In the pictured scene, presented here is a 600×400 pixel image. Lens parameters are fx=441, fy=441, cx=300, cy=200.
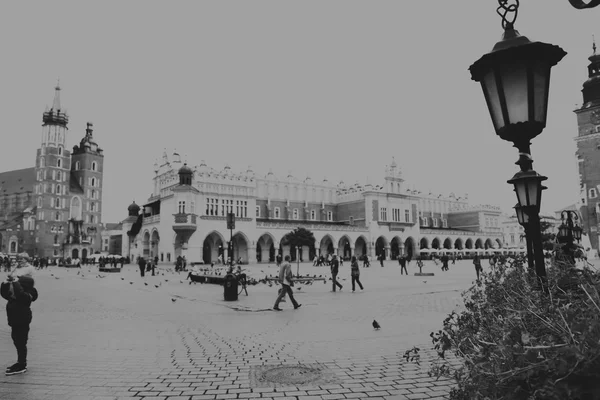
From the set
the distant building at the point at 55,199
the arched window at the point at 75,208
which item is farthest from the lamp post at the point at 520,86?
the arched window at the point at 75,208

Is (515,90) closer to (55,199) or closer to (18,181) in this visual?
(55,199)

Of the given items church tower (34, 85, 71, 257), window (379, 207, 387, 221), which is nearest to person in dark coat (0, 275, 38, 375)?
window (379, 207, 387, 221)

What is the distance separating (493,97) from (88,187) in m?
98.6

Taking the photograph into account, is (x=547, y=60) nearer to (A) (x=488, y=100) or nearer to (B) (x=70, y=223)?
(A) (x=488, y=100)

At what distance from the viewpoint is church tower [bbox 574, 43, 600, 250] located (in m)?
50.9

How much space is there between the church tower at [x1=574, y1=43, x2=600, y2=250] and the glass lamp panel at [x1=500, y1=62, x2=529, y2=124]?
55.6 m

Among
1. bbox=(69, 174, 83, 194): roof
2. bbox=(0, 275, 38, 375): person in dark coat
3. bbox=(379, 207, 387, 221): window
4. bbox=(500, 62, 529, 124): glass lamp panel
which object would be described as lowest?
bbox=(0, 275, 38, 375): person in dark coat

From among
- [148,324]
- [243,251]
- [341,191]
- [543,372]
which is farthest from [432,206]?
[543,372]

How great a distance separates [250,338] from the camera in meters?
7.74

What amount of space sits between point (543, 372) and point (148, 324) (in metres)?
9.10

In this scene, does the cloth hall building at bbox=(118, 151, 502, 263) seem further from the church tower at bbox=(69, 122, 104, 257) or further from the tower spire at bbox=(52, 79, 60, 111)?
the tower spire at bbox=(52, 79, 60, 111)

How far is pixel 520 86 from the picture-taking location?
362 centimetres

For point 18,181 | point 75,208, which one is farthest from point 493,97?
point 18,181

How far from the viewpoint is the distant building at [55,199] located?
81.8 metres
